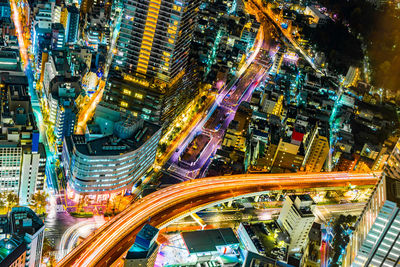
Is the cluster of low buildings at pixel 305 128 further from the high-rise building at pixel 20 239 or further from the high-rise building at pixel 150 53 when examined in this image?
the high-rise building at pixel 20 239

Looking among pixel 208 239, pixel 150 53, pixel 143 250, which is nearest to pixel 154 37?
pixel 150 53

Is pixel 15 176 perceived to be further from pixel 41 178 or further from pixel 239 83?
pixel 239 83

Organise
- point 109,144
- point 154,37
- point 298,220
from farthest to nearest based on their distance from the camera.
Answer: point 154,37 < point 109,144 < point 298,220

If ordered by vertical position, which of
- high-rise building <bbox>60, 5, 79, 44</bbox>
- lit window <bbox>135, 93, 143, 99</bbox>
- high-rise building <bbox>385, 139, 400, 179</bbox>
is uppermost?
high-rise building <bbox>385, 139, 400, 179</bbox>

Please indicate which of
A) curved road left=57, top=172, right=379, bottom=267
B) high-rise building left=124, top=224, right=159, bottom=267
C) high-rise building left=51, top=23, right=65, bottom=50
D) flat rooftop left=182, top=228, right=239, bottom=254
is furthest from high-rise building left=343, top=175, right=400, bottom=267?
high-rise building left=51, top=23, right=65, bottom=50

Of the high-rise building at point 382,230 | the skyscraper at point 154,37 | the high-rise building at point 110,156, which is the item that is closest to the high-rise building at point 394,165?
the high-rise building at point 382,230

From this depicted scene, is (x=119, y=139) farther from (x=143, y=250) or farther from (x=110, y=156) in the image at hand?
(x=143, y=250)

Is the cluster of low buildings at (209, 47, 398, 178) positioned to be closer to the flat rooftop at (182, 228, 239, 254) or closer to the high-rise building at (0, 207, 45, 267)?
the flat rooftop at (182, 228, 239, 254)
